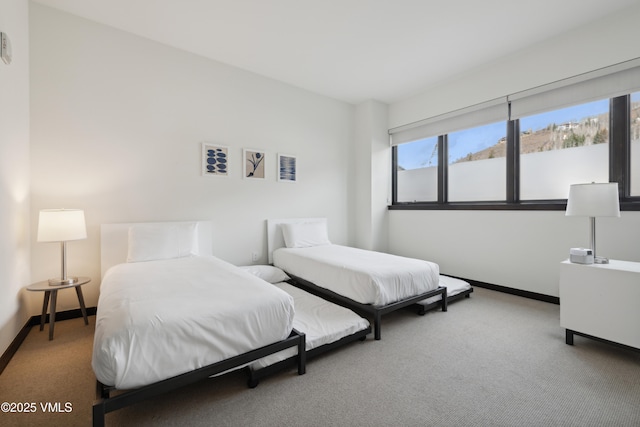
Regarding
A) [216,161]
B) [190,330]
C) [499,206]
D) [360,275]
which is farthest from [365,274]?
[216,161]

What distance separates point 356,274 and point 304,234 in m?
1.57

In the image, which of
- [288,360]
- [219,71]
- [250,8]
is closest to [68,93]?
[219,71]

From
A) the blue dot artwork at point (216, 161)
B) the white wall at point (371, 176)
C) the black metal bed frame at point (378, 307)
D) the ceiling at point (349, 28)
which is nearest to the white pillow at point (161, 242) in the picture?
the blue dot artwork at point (216, 161)

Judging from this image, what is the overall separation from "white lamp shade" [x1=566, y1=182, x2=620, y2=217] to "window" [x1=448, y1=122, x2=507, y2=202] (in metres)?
1.35

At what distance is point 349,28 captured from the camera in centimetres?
291

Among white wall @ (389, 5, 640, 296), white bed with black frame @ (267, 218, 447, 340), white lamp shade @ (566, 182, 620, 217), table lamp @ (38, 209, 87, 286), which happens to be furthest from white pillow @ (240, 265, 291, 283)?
white lamp shade @ (566, 182, 620, 217)

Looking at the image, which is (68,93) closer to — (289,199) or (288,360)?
(289,199)

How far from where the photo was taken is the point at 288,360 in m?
1.86

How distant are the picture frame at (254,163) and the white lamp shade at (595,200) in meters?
3.39

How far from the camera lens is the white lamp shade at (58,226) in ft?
7.61

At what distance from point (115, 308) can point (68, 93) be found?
2.45 metres

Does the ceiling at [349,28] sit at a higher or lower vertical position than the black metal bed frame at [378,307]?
higher

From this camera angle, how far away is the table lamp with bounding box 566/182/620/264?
218 centimetres

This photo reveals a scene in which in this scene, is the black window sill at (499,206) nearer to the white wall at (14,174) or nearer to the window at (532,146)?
the window at (532,146)
